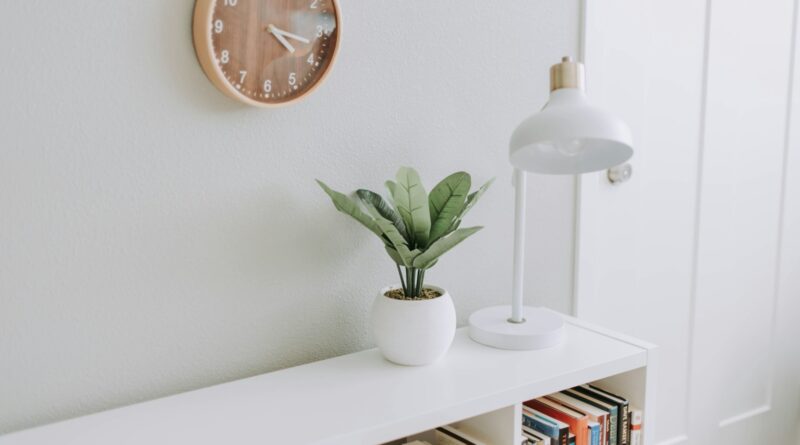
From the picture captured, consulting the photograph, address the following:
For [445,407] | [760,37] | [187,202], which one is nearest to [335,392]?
[445,407]

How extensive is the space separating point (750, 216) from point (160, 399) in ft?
5.74

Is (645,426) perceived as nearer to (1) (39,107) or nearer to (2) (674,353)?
(2) (674,353)

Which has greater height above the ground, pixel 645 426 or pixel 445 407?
pixel 445 407

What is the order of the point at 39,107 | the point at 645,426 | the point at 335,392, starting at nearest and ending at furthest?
the point at 39,107 < the point at 335,392 < the point at 645,426

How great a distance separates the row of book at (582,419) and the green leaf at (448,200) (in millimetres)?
390

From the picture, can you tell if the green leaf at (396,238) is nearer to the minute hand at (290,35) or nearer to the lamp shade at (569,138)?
the lamp shade at (569,138)

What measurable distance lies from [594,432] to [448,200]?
1.70 feet

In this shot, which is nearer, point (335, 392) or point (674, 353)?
point (335, 392)

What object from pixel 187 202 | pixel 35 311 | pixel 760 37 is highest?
pixel 760 37

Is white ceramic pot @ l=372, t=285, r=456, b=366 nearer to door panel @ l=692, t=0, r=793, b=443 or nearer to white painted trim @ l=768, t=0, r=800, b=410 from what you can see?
door panel @ l=692, t=0, r=793, b=443

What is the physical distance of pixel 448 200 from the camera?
4.00 feet

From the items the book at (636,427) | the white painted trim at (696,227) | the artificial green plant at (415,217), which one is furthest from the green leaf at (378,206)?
the white painted trim at (696,227)

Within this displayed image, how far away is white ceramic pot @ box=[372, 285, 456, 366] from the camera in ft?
3.88

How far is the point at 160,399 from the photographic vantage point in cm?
111
